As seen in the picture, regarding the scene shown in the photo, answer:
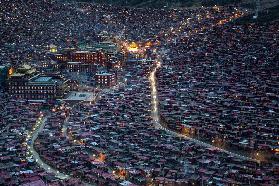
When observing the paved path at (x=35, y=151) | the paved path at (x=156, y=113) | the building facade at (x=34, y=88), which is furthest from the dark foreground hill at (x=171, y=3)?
the paved path at (x=35, y=151)

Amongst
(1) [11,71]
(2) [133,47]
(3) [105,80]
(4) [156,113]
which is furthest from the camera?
(2) [133,47]

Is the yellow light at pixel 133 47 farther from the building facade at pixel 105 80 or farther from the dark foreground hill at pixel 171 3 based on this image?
the dark foreground hill at pixel 171 3

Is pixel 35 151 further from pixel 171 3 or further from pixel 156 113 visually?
pixel 171 3

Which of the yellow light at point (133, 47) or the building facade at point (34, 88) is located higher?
the yellow light at point (133, 47)

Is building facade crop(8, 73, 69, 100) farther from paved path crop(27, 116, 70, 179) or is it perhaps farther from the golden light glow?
paved path crop(27, 116, 70, 179)

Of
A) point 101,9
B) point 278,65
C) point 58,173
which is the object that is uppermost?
point 101,9

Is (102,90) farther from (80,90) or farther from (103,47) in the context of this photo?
(103,47)

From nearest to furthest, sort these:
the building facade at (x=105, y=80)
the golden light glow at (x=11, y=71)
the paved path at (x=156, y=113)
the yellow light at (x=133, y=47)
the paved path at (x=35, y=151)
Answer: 1. the paved path at (x=35, y=151)
2. the paved path at (x=156, y=113)
3. the golden light glow at (x=11, y=71)
4. the building facade at (x=105, y=80)
5. the yellow light at (x=133, y=47)

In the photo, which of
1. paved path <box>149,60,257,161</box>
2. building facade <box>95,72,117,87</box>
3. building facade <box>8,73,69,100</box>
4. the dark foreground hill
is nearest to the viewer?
paved path <box>149,60,257,161</box>

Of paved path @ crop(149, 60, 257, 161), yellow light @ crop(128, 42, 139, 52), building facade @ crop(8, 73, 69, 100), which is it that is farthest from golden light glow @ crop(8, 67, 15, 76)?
yellow light @ crop(128, 42, 139, 52)

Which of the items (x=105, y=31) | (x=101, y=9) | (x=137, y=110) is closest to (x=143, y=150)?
(x=137, y=110)

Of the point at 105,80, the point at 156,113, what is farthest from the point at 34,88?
the point at 156,113
